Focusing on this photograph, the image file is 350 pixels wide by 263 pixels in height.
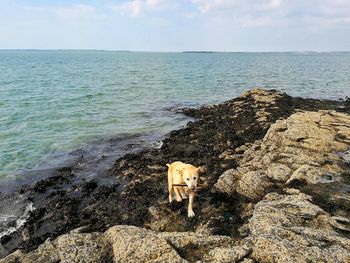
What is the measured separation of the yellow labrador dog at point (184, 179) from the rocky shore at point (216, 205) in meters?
0.40

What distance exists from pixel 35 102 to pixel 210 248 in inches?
1602

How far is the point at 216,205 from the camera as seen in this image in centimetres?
1160

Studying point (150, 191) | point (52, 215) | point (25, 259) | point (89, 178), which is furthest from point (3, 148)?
point (25, 259)

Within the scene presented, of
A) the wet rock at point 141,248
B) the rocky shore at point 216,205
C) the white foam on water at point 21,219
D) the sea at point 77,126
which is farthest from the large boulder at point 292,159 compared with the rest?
the sea at point 77,126

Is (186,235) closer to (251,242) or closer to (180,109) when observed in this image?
(251,242)

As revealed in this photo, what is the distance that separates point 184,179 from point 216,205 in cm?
156

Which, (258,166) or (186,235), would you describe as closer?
(186,235)

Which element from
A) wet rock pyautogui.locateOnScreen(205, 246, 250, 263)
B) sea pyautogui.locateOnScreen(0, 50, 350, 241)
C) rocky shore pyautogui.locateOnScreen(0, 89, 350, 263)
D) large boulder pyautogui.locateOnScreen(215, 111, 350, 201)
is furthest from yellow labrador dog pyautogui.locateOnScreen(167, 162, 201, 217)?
sea pyautogui.locateOnScreen(0, 50, 350, 241)

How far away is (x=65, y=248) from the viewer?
27.2ft

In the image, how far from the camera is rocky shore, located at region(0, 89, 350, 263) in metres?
7.57

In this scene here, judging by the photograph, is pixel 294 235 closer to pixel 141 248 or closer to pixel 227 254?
pixel 227 254

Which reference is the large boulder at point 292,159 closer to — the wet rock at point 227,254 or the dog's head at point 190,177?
the dog's head at point 190,177

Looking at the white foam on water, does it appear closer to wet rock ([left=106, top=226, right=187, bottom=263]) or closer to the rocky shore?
the rocky shore

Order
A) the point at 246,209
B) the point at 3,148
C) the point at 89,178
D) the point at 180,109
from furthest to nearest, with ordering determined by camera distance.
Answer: the point at 180,109
the point at 3,148
the point at 89,178
the point at 246,209
